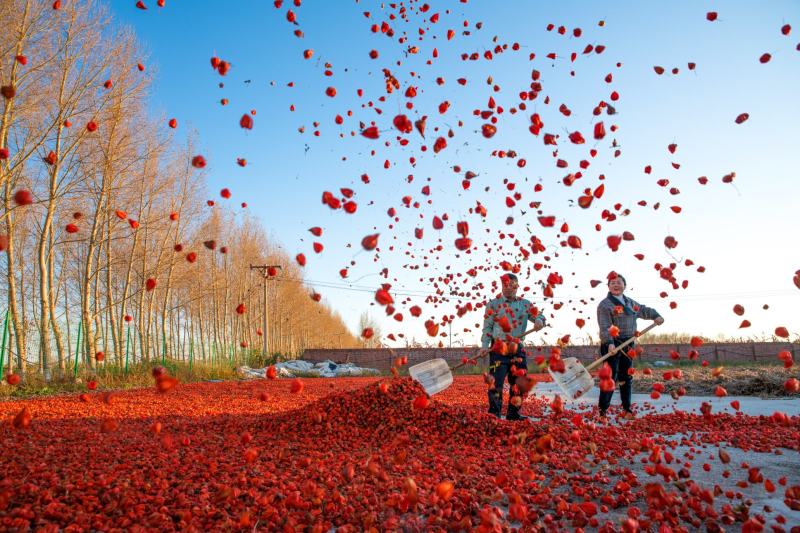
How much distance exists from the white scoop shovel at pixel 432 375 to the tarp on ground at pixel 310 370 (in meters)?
15.3

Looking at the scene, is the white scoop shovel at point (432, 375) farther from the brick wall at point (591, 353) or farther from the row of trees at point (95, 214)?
the brick wall at point (591, 353)

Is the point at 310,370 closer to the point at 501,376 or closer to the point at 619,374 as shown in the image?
the point at 501,376

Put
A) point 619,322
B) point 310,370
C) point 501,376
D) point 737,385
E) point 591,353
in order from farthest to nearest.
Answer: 1. point 310,370
2. point 591,353
3. point 737,385
4. point 619,322
5. point 501,376

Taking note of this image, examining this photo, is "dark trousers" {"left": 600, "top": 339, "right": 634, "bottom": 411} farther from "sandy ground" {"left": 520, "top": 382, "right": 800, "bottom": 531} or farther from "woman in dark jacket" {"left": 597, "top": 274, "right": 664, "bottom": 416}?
"sandy ground" {"left": 520, "top": 382, "right": 800, "bottom": 531}

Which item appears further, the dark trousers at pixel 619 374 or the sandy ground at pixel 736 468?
the dark trousers at pixel 619 374

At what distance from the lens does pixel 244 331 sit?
34.4 m

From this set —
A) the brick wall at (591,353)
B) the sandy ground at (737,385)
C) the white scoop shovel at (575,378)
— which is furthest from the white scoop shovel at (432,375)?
the brick wall at (591,353)

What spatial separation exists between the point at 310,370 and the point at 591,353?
500 inches

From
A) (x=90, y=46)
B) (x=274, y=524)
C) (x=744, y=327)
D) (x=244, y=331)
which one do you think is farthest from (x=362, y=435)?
(x=244, y=331)

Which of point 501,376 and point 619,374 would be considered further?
point 619,374

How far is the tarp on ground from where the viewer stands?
2077cm

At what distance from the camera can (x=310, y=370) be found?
77.4 feet

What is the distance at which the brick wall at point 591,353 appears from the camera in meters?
20.4

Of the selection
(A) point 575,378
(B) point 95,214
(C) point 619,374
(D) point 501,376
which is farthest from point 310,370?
(A) point 575,378
